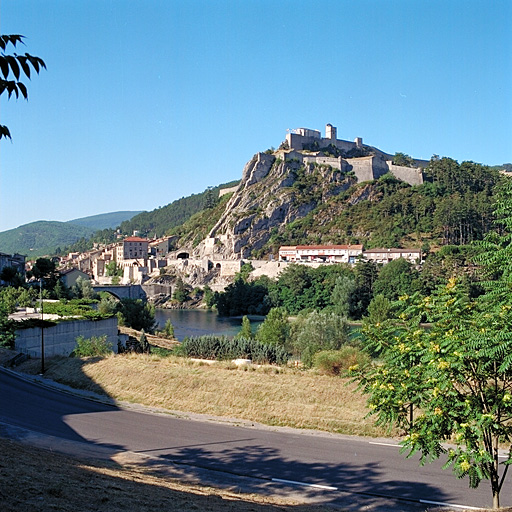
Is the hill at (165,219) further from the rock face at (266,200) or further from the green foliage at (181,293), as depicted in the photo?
the green foliage at (181,293)

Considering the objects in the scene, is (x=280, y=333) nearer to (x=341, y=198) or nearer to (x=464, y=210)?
(x=464, y=210)

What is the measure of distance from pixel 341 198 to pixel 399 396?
92.7 m

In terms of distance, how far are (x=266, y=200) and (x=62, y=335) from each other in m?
77.1

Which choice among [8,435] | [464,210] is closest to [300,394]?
[8,435]

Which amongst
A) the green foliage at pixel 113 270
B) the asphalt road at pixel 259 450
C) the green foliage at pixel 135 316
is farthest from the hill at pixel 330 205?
the asphalt road at pixel 259 450

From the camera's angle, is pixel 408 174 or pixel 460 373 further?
pixel 408 174

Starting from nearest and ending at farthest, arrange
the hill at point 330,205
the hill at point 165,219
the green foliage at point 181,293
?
the hill at point 330,205 < the green foliage at point 181,293 < the hill at point 165,219

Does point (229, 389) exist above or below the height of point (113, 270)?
below

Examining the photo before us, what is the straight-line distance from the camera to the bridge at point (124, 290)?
80188 mm

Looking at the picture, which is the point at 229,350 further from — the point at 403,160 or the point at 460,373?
the point at 403,160

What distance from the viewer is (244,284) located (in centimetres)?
7806

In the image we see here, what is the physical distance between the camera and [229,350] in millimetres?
24828

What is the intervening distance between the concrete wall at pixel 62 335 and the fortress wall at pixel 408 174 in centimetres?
8331

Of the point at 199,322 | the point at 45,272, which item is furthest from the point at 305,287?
the point at 45,272
